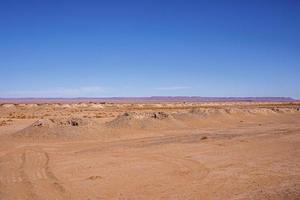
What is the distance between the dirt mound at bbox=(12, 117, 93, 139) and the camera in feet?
86.2

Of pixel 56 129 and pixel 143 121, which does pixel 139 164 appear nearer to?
pixel 56 129

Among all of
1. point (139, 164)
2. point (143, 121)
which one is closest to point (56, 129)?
point (143, 121)

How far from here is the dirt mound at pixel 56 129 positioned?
86.2 ft

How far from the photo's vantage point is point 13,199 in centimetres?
1137

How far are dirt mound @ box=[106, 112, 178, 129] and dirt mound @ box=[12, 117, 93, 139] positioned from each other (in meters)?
2.71

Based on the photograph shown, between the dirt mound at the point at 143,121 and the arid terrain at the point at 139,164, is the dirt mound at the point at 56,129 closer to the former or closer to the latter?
the arid terrain at the point at 139,164

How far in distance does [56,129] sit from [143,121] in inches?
332

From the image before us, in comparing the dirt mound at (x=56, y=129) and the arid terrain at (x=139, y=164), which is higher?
the dirt mound at (x=56, y=129)

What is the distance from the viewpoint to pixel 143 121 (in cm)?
3334

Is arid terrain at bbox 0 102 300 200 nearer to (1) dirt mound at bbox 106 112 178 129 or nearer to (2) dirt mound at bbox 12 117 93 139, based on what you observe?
(2) dirt mound at bbox 12 117 93 139

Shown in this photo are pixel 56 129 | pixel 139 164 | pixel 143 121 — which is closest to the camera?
pixel 139 164

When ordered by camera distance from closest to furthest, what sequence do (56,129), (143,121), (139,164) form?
1. (139,164)
2. (56,129)
3. (143,121)

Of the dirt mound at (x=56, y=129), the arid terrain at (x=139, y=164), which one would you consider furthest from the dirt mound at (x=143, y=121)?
the dirt mound at (x=56, y=129)

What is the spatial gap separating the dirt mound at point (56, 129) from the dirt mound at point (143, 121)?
2.71 m
